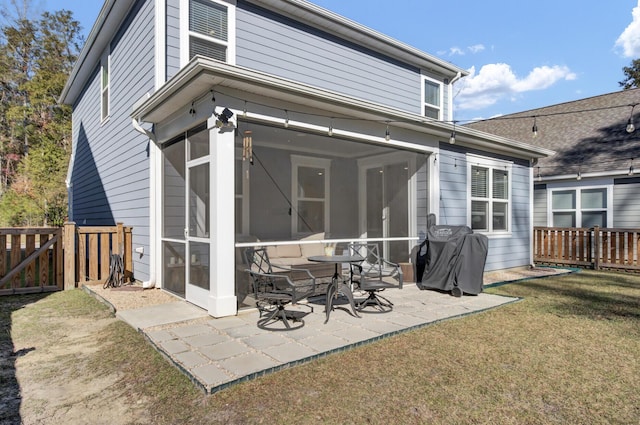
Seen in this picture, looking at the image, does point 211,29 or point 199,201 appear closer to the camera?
point 199,201

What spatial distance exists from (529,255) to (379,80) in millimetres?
5610

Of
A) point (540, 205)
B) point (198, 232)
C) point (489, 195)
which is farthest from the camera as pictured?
point (540, 205)

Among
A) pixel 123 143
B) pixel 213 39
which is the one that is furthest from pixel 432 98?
pixel 123 143

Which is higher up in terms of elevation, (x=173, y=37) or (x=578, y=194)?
(x=173, y=37)

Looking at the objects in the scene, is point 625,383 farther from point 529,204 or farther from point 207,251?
point 529,204

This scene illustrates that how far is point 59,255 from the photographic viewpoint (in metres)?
6.41

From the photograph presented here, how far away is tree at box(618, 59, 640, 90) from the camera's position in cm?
2219

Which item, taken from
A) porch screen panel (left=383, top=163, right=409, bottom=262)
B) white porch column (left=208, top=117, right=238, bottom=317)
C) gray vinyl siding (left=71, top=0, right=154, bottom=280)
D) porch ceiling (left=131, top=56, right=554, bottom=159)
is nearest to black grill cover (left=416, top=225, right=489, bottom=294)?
porch screen panel (left=383, top=163, right=409, bottom=262)

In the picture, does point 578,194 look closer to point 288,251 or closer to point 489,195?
point 489,195

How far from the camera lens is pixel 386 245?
7379mm

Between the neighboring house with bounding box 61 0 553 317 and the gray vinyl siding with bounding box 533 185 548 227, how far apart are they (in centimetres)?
290

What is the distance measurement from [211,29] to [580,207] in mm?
10658

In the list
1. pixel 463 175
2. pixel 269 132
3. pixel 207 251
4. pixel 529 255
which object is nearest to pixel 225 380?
pixel 207 251

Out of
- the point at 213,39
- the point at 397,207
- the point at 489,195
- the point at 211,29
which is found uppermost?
the point at 211,29
